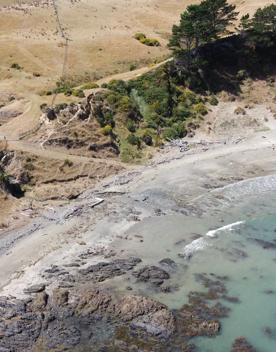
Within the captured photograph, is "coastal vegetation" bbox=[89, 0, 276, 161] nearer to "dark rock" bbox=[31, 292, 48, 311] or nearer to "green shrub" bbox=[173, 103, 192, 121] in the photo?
"green shrub" bbox=[173, 103, 192, 121]

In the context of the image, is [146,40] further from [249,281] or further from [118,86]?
[249,281]

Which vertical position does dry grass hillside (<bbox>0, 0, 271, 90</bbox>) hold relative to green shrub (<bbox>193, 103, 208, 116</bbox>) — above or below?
above

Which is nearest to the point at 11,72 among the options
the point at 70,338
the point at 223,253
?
the point at 223,253

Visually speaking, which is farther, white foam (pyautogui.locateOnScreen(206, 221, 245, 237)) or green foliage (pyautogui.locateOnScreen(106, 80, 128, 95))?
green foliage (pyautogui.locateOnScreen(106, 80, 128, 95))

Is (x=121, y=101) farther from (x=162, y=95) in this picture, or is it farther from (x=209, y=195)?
(x=209, y=195)

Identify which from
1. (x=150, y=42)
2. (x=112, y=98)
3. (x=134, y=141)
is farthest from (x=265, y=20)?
(x=134, y=141)

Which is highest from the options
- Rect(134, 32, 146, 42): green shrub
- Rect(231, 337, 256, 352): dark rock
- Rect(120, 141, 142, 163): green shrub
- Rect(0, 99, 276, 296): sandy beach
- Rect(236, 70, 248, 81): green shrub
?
Rect(134, 32, 146, 42): green shrub

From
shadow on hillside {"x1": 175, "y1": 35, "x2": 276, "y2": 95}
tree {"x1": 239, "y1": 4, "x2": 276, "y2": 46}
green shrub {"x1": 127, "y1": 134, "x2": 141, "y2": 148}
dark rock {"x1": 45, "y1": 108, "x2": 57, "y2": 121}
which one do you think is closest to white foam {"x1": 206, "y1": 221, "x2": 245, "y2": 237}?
green shrub {"x1": 127, "y1": 134, "x2": 141, "y2": 148}

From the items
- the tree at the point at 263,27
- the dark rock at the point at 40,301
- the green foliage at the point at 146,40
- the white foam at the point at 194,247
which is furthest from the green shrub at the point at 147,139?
the dark rock at the point at 40,301
